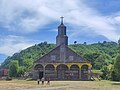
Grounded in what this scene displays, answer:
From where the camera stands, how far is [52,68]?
8550 cm

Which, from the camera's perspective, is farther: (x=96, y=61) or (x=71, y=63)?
(x=96, y=61)

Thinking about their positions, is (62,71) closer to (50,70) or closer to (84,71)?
(50,70)

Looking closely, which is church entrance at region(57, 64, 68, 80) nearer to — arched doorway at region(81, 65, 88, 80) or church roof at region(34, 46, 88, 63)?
church roof at region(34, 46, 88, 63)

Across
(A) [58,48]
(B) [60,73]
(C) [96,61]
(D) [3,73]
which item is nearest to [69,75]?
(B) [60,73]

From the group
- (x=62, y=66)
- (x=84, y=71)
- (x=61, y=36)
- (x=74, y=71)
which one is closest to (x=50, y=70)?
(x=62, y=66)

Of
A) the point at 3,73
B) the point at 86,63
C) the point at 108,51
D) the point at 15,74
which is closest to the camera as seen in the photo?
the point at 86,63

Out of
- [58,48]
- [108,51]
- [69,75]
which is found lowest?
→ [69,75]

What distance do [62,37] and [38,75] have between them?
47.7 feet

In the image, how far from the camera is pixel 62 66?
85.9 meters

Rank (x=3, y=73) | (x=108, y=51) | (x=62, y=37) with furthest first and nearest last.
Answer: (x=108, y=51)
(x=3, y=73)
(x=62, y=37)

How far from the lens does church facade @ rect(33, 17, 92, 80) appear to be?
84.6 metres

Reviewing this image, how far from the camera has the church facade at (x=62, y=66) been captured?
84625mm

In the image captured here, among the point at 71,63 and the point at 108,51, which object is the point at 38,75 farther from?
the point at 108,51

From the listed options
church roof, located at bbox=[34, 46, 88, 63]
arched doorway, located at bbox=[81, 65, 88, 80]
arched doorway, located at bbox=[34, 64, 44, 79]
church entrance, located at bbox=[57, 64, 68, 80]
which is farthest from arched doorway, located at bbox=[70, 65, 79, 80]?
arched doorway, located at bbox=[34, 64, 44, 79]
